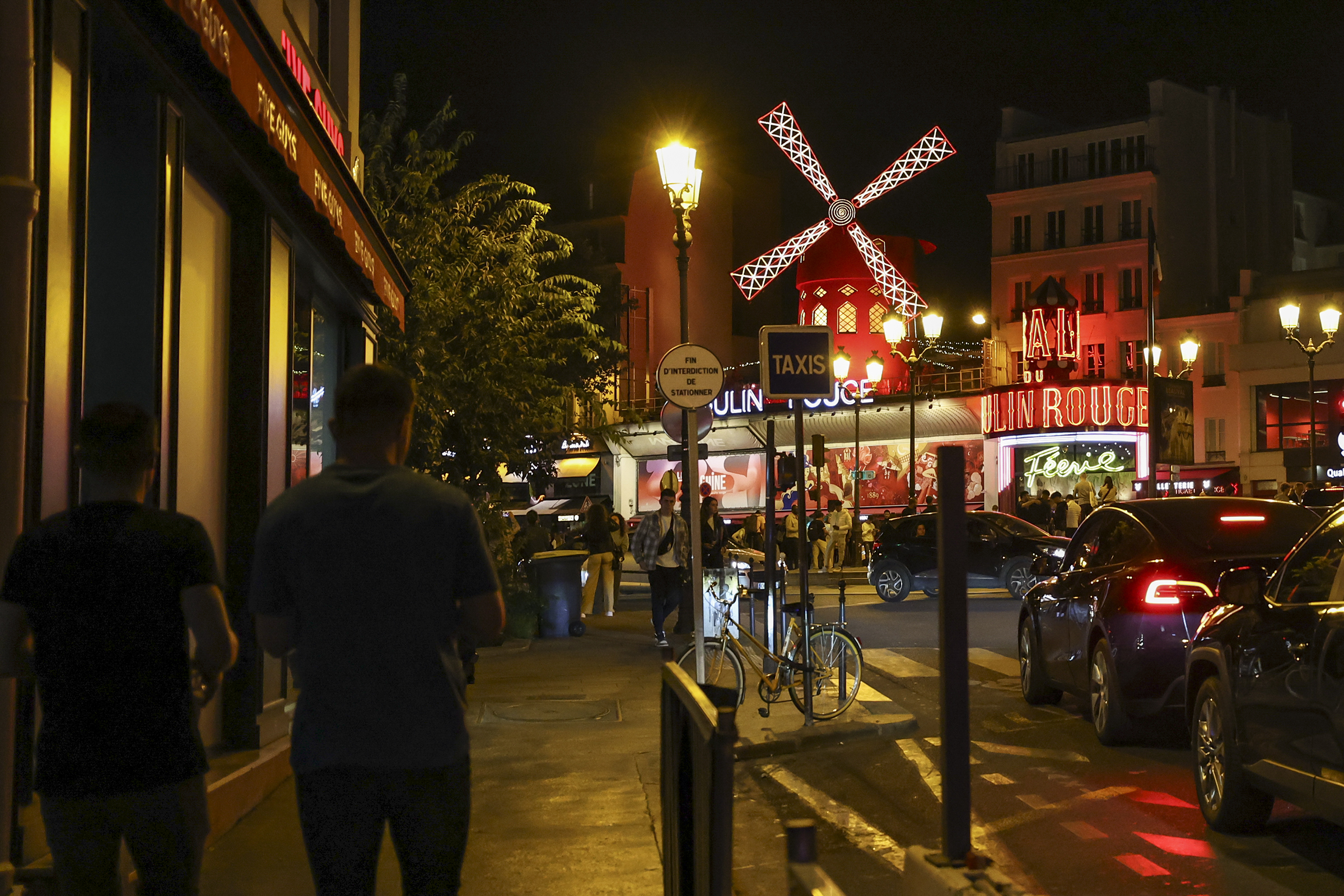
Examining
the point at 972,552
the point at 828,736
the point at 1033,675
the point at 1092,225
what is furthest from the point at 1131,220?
the point at 828,736

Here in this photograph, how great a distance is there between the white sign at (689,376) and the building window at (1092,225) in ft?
153

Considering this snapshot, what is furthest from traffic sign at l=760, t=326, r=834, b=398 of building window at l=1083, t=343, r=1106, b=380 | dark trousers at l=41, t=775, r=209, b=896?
building window at l=1083, t=343, r=1106, b=380

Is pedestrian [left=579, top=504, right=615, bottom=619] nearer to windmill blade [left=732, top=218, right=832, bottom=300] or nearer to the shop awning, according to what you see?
windmill blade [left=732, top=218, right=832, bottom=300]

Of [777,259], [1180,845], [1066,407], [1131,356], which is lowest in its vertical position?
[1180,845]

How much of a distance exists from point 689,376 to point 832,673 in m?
2.59

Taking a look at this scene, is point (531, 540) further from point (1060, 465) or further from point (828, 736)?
point (1060, 465)

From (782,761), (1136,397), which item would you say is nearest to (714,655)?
(782,761)

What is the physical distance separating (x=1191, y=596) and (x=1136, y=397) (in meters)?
38.2

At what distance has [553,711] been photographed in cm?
1134

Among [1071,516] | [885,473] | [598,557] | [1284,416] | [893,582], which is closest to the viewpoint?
[598,557]

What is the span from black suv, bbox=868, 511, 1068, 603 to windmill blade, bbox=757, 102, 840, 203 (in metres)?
27.7

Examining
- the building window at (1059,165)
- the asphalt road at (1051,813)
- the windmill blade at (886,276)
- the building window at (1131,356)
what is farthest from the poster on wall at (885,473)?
the asphalt road at (1051,813)

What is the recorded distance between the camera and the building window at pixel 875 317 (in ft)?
176

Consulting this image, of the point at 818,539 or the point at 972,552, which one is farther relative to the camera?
the point at 818,539
